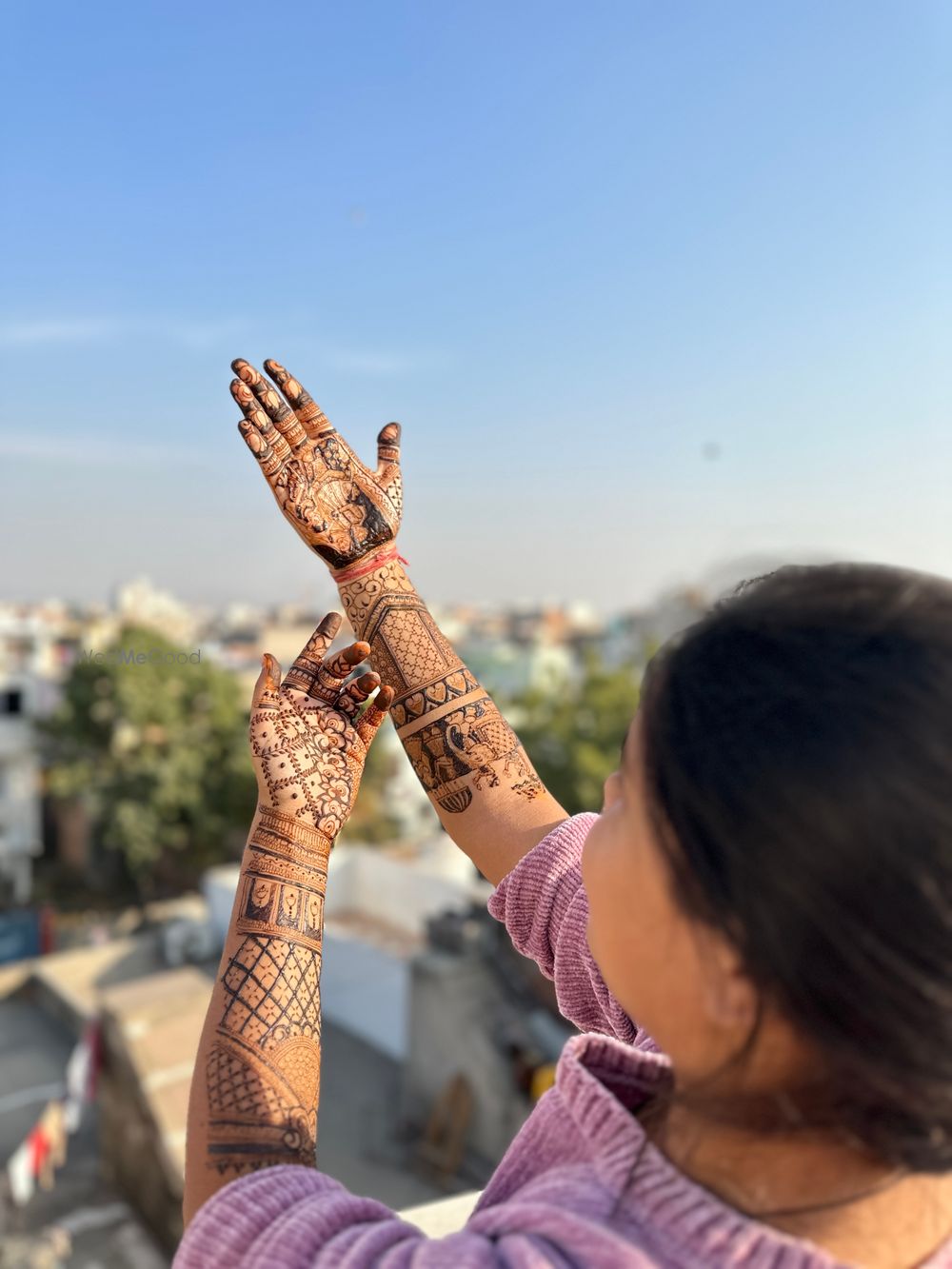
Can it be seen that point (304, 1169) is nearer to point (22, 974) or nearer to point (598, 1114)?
point (598, 1114)

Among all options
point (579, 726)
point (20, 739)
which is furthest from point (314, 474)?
point (20, 739)

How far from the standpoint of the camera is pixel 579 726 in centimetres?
1762

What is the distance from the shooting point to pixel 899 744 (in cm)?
67

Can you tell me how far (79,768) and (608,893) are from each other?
20.0 m

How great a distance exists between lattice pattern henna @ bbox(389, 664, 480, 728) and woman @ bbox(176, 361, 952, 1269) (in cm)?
70

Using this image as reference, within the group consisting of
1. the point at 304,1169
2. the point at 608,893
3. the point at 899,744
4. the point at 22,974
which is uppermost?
the point at 899,744

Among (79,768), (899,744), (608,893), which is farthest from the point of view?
(79,768)

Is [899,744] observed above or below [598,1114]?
above

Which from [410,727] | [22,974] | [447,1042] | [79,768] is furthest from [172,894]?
[410,727]

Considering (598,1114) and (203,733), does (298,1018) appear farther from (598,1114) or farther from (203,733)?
(203,733)

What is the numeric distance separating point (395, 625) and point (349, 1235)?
3.26ft

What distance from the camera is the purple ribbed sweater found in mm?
724

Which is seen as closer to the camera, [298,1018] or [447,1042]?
[298,1018]

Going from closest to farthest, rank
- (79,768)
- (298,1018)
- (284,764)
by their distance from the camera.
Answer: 1. (298,1018)
2. (284,764)
3. (79,768)
